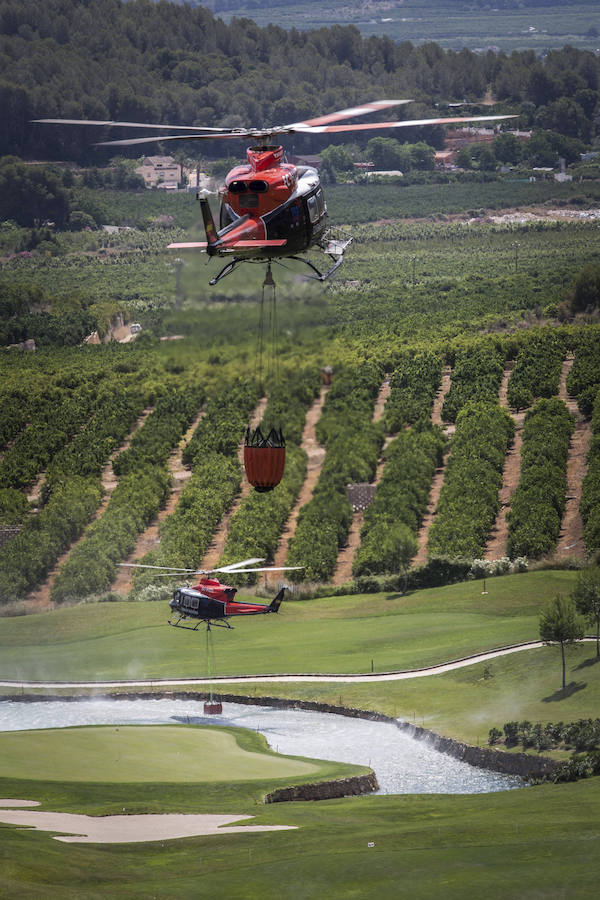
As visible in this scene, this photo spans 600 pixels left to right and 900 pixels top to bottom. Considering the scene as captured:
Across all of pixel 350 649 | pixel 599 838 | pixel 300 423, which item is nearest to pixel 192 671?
pixel 350 649

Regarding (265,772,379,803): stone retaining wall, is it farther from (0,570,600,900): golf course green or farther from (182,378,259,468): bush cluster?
Result: (182,378,259,468): bush cluster

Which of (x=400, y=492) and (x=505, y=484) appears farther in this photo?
(x=505, y=484)

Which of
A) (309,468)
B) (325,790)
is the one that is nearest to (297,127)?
(325,790)

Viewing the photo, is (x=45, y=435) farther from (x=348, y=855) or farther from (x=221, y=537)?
(x=348, y=855)

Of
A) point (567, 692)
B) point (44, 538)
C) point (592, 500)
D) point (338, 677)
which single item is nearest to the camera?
point (567, 692)

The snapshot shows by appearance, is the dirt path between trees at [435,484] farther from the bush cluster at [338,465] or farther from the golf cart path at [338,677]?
the golf cart path at [338,677]

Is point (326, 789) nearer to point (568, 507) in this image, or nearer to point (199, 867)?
point (199, 867)
